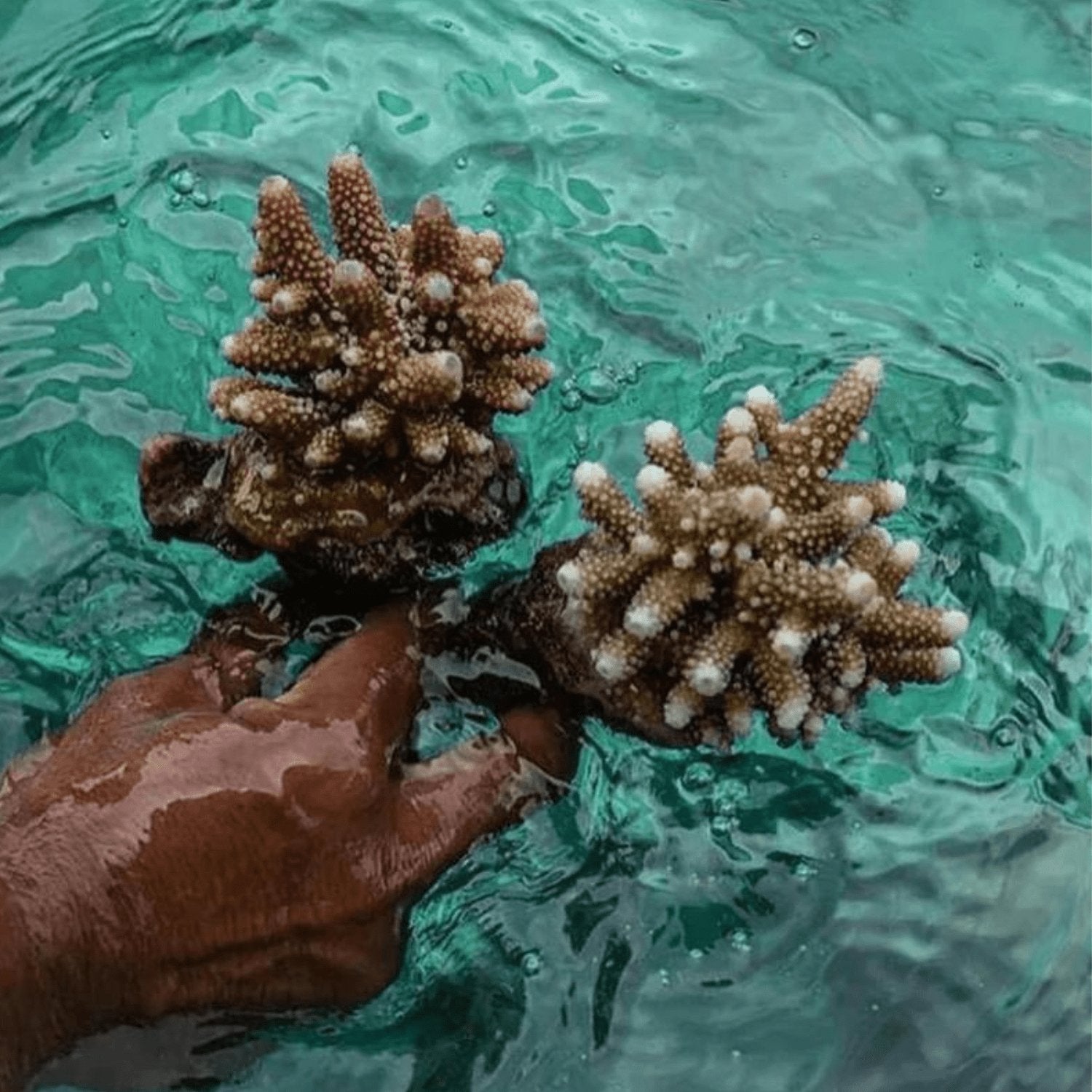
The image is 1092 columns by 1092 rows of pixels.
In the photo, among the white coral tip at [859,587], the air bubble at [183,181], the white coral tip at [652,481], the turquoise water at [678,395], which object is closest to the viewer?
the white coral tip at [859,587]

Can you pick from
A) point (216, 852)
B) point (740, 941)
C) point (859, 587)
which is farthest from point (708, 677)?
point (216, 852)

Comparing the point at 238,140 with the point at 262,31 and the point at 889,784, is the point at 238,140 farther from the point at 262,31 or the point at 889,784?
the point at 889,784

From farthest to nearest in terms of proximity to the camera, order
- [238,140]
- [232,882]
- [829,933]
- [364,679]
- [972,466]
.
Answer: [238,140] → [972,466] → [829,933] → [364,679] → [232,882]

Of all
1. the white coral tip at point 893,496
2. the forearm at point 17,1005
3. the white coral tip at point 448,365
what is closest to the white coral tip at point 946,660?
the white coral tip at point 893,496

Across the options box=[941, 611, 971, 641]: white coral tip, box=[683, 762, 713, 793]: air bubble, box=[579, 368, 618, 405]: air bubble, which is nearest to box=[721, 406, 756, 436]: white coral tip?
box=[941, 611, 971, 641]: white coral tip

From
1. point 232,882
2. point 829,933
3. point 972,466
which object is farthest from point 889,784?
point 232,882

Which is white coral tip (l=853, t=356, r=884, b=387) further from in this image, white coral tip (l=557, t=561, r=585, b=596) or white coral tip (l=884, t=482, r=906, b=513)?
white coral tip (l=557, t=561, r=585, b=596)

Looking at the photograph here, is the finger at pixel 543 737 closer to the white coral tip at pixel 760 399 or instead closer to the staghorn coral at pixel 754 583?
the staghorn coral at pixel 754 583
